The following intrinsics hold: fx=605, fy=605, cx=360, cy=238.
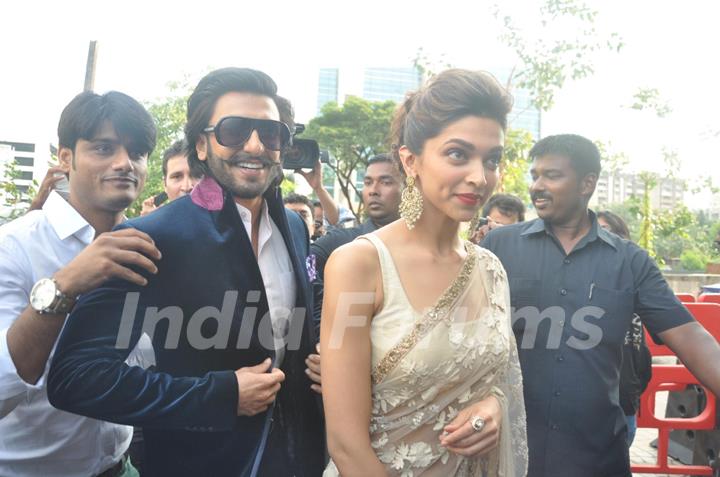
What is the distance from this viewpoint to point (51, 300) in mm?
1689

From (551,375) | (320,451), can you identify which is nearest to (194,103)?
(320,451)

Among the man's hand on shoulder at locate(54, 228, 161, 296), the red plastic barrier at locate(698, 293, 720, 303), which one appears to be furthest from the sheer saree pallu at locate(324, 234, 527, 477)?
the red plastic barrier at locate(698, 293, 720, 303)

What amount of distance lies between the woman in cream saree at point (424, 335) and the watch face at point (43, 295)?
77 cm

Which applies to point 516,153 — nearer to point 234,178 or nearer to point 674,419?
point 674,419

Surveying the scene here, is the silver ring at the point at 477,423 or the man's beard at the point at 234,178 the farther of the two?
the man's beard at the point at 234,178

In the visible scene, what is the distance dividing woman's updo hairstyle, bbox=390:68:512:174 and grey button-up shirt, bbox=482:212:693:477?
3.85ft

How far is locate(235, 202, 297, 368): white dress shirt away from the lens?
2.00 m

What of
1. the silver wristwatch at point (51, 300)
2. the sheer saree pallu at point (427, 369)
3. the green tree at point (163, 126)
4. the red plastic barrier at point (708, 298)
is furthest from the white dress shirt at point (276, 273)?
the green tree at point (163, 126)

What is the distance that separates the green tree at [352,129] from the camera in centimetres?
2872

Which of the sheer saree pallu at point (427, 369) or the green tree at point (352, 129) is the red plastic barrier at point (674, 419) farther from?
the green tree at point (352, 129)

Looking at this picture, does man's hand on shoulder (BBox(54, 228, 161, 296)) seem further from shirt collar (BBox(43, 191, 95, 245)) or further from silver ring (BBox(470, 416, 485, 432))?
silver ring (BBox(470, 416, 485, 432))

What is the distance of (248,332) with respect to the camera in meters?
1.85

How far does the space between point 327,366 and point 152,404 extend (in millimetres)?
483

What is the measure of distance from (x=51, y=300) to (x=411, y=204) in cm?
110
